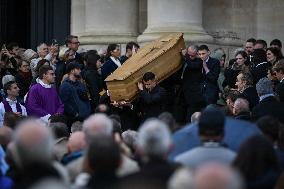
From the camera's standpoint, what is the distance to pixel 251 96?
12719 millimetres

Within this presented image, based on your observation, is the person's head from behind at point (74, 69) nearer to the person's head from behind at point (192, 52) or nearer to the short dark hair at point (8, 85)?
the short dark hair at point (8, 85)

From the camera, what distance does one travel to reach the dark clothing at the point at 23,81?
1534 cm

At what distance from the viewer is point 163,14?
1681 cm

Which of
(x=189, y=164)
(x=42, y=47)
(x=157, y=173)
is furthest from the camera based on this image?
(x=42, y=47)

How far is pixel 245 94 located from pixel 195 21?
451 centimetres

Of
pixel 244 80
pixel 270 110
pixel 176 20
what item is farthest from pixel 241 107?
pixel 176 20

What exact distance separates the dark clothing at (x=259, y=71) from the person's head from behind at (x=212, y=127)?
5.99 m

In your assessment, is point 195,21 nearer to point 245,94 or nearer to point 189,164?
point 245,94

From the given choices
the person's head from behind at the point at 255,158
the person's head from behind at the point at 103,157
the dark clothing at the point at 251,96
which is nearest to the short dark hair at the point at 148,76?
the dark clothing at the point at 251,96

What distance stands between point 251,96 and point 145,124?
593cm

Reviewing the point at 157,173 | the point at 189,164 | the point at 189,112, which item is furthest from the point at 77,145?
the point at 189,112

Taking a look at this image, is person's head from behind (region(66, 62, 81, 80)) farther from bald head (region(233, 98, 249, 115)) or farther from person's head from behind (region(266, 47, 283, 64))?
bald head (region(233, 98, 249, 115))

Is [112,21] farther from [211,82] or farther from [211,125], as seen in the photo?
[211,125]

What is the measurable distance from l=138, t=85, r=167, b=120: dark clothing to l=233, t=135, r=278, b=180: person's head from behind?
6233mm
